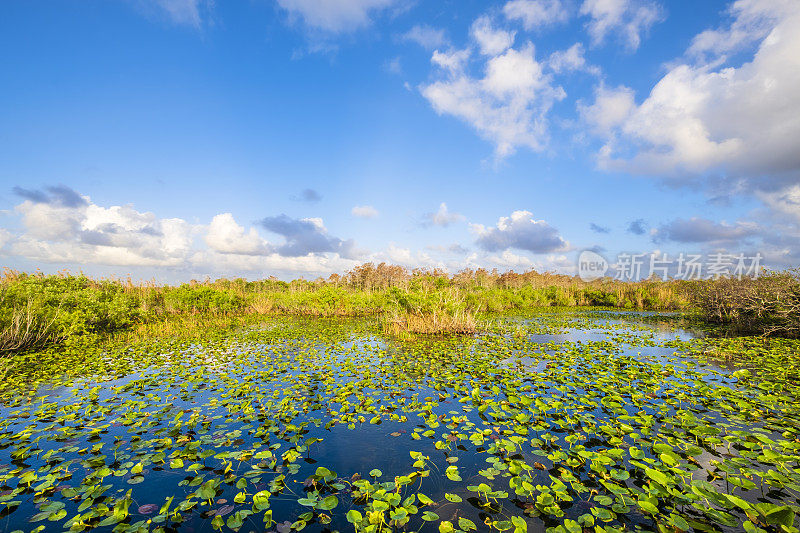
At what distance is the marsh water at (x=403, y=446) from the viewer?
312cm

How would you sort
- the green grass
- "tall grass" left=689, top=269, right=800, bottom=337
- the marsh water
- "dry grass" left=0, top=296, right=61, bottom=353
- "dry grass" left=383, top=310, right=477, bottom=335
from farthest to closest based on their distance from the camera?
"dry grass" left=383, top=310, right=477, bottom=335
"tall grass" left=689, top=269, right=800, bottom=337
the green grass
"dry grass" left=0, top=296, right=61, bottom=353
the marsh water

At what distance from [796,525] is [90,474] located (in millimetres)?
7279

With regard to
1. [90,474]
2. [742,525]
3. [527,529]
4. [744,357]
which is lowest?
[90,474]

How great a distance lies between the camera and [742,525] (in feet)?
9.72

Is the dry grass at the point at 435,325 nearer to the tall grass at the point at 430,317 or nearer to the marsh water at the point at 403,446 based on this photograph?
the tall grass at the point at 430,317

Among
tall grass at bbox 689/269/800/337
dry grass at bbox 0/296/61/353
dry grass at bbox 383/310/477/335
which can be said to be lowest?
dry grass at bbox 0/296/61/353

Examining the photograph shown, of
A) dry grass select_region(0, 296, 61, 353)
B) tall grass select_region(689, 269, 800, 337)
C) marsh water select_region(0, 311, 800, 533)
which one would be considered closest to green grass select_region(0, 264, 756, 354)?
dry grass select_region(0, 296, 61, 353)

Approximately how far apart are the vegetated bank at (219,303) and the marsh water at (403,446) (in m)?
3.80

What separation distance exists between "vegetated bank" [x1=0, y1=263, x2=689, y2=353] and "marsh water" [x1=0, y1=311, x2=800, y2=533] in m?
3.80

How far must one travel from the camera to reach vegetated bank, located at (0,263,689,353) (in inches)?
429

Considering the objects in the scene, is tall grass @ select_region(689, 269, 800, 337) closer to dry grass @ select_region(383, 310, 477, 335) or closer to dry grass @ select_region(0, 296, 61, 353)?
dry grass @ select_region(383, 310, 477, 335)

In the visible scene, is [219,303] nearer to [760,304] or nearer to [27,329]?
[27,329]

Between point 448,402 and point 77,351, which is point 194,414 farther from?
point 77,351

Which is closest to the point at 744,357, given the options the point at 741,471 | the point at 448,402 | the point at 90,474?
the point at 741,471
